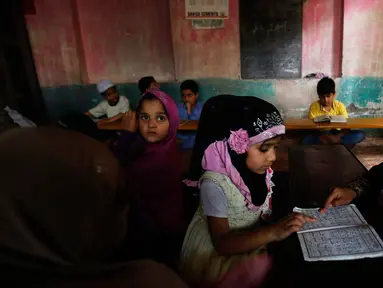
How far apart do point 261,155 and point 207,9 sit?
3.95 m

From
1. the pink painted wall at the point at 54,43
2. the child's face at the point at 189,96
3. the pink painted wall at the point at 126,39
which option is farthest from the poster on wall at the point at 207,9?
the pink painted wall at the point at 54,43

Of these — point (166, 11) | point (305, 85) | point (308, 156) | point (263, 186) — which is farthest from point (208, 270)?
point (166, 11)

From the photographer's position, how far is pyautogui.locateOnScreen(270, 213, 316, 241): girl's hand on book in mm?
1158

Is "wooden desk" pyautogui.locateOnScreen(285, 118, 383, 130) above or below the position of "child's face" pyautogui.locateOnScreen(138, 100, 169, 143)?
below

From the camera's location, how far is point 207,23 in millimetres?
4883

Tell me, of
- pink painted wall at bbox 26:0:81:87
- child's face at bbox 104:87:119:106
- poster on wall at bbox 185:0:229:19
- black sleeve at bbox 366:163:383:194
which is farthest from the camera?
pink painted wall at bbox 26:0:81:87

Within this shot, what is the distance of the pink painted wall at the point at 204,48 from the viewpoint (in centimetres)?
486

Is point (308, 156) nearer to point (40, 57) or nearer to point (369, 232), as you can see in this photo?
point (369, 232)

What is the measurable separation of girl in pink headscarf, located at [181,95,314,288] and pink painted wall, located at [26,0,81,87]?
4617 millimetres

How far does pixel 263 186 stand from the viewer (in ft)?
4.81

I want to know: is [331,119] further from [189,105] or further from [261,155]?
[261,155]

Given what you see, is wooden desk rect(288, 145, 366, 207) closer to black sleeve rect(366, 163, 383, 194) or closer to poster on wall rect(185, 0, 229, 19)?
black sleeve rect(366, 163, 383, 194)

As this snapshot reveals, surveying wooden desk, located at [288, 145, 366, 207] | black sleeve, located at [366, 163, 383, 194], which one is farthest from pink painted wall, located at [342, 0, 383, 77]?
black sleeve, located at [366, 163, 383, 194]

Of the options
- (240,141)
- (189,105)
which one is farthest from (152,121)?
(189,105)
